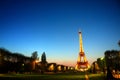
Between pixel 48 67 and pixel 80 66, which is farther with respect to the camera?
pixel 48 67

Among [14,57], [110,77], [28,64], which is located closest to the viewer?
[110,77]

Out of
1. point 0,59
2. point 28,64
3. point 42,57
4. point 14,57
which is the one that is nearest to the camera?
point 0,59

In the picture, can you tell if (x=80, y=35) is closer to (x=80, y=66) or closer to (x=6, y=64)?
(x=80, y=66)


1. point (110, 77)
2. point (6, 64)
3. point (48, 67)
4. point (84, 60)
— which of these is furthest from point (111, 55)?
point (110, 77)

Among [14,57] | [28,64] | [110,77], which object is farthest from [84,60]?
[110,77]

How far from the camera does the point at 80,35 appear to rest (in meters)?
151

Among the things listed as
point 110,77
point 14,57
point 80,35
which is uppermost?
point 80,35

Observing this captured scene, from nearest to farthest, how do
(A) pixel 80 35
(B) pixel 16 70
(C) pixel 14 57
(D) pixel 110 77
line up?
(D) pixel 110 77 → (B) pixel 16 70 → (C) pixel 14 57 → (A) pixel 80 35

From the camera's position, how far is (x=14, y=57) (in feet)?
336

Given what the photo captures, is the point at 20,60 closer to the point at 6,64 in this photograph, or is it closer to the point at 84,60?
the point at 6,64

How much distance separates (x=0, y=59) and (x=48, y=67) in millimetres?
75021

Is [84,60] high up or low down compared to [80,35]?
down

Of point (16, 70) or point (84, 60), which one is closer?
point (16, 70)

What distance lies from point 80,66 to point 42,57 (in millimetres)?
25021
